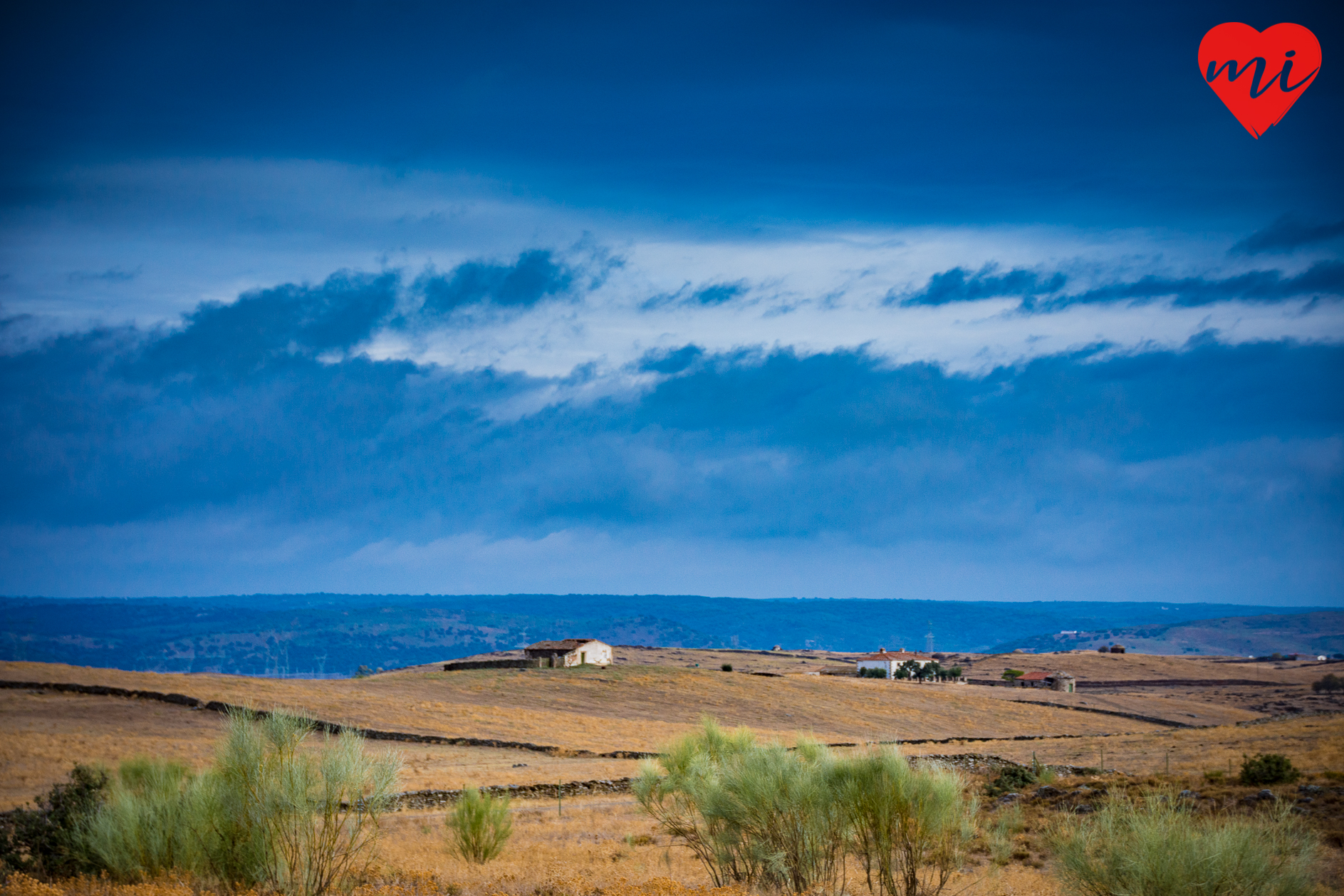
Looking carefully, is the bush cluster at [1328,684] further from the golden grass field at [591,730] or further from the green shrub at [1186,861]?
the green shrub at [1186,861]

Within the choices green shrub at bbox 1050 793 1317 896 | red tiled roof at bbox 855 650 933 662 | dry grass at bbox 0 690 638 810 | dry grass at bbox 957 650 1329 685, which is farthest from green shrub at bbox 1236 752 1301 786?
dry grass at bbox 957 650 1329 685

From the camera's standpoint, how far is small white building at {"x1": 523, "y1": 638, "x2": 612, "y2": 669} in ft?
290

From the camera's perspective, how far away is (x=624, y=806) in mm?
32906

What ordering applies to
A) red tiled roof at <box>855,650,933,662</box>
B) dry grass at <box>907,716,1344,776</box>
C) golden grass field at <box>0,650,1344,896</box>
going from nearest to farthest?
golden grass field at <box>0,650,1344,896</box>
dry grass at <box>907,716,1344,776</box>
red tiled roof at <box>855,650,933,662</box>

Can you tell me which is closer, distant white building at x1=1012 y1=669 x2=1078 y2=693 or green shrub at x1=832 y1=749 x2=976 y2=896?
green shrub at x1=832 y1=749 x2=976 y2=896

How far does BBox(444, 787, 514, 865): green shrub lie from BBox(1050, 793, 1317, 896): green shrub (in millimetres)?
12729

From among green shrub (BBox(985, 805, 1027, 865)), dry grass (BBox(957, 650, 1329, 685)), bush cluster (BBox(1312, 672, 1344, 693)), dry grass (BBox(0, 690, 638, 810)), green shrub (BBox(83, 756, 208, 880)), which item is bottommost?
dry grass (BBox(957, 650, 1329, 685))

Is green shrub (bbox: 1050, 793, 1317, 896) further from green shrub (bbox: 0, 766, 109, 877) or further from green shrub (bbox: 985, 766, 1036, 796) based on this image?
green shrub (bbox: 985, 766, 1036, 796)

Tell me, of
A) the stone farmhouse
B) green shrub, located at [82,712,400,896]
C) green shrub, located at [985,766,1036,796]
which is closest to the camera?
green shrub, located at [82,712,400,896]

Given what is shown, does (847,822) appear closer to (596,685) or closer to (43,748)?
(43,748)

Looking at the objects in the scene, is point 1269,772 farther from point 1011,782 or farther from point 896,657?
point 896,657

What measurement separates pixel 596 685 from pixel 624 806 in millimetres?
43020

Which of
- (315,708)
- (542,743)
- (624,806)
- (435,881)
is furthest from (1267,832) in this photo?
(315,708)

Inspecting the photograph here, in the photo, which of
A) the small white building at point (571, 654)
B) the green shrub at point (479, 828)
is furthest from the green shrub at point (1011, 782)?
the small white building at point (571, 654)
